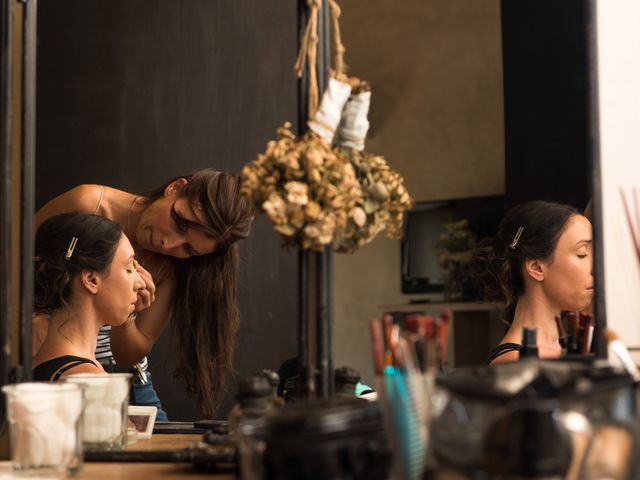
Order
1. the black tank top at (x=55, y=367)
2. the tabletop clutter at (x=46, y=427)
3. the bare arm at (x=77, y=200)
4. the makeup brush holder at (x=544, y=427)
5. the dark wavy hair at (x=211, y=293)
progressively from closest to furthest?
the makeup brush holder at (x=544, y=427), the tabletop clutter at (x=46, y=427), the black tank top at (x=55, y=367), the dark wavy hair at (x=211, y=293), the bare arm at (x=77, y=200)

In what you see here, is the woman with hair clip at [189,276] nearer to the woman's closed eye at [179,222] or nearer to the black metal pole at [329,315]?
the woman's closed eye at [179,222]

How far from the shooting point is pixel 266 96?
176 centimetres

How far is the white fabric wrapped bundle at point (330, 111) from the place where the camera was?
1291 mm

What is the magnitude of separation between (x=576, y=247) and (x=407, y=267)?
0.97 ft

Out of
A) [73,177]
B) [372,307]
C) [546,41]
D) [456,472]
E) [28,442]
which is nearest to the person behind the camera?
[456,472]

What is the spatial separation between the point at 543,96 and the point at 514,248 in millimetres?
286

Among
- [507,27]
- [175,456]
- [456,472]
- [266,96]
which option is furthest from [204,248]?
[456,472]

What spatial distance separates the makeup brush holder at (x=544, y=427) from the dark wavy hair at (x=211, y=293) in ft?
2.76

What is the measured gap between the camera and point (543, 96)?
5.25ft

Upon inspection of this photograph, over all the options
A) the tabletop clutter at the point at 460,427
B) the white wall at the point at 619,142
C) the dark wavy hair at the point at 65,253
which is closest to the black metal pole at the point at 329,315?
the tabletop clutter at the point at 460,427

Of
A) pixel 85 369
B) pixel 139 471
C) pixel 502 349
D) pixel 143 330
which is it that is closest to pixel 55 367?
pixel 85 369

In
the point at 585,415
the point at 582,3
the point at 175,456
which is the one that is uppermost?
the point at 582,3

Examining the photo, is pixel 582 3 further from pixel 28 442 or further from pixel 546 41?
pixel 28 442

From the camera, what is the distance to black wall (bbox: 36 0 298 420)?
1716 mm
